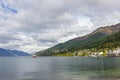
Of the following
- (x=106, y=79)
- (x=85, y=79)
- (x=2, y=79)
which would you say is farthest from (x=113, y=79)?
(x=2, y=79)

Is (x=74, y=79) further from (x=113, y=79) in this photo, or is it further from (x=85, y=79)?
(x=113, y=79)

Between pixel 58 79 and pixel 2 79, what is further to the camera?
pixel 2 79

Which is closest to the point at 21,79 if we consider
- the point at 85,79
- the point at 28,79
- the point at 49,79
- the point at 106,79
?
the point at 28,79

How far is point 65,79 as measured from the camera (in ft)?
281

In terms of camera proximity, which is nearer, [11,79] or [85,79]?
[85,79]

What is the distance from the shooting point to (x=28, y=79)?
92.4 metres

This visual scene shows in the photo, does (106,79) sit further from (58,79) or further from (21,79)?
(21,79)

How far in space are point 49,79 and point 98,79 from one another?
64.8 ft

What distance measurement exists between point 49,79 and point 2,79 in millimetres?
21017

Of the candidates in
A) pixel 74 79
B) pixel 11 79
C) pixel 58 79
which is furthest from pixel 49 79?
pixel 11 79

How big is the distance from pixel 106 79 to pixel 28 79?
3237 centimetres

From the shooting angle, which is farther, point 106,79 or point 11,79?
point 11,79

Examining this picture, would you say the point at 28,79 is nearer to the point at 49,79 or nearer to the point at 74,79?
the point at 49,79

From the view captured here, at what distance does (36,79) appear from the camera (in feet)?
297
